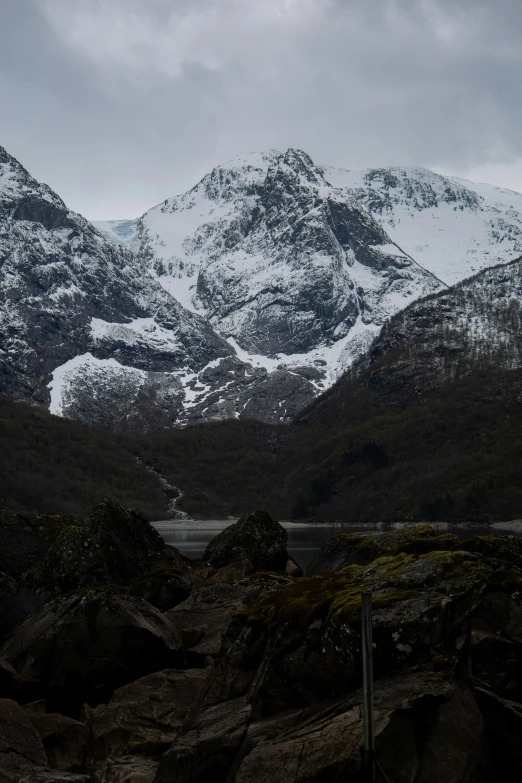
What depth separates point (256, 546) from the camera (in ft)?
116

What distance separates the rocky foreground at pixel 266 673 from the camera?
1309cm

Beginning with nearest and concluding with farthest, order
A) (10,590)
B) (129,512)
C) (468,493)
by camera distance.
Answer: (10,590), (129,512), (468,493)

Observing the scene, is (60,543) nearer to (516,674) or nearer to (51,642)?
(51,642)

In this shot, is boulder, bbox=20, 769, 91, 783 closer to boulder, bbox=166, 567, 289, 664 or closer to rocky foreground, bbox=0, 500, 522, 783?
rocky foreground, bbox=0, 500, 522, 783

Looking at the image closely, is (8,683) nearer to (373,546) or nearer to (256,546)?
(373,546)

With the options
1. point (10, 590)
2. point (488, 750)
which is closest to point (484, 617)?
point (488, 750)

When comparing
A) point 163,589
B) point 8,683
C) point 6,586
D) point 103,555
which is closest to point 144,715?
point 8,683

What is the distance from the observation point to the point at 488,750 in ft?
46.1

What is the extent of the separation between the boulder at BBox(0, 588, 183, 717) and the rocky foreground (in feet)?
0.12

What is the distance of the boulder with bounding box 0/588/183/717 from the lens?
21969 mm

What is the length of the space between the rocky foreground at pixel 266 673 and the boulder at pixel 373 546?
8.5 inches

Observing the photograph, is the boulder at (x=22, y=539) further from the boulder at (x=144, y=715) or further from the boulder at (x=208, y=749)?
the boulder at (x=208, y=749)

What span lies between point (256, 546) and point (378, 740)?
75.6ft

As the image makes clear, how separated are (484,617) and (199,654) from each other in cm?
904
